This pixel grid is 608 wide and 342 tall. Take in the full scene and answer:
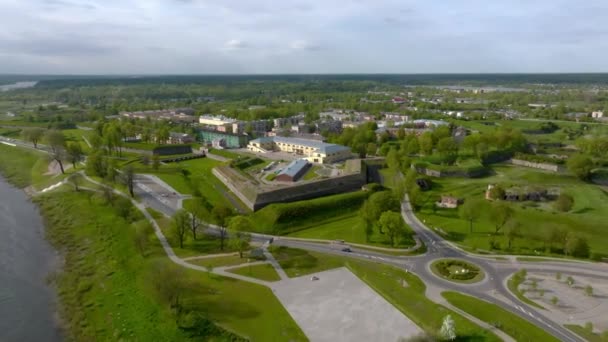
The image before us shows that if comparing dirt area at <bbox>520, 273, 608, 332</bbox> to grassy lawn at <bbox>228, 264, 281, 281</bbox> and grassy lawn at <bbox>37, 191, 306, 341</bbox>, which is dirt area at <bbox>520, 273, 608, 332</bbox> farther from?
grassy lawn at <bbox>228, 264, 281, 281</bbox>

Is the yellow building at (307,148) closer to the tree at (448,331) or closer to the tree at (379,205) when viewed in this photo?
the tree at (379,205)

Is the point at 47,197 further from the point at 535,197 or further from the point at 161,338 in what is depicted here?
the point at 535,197

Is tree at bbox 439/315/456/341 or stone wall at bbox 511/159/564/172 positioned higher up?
stone wall at bbox 511/159/564/172

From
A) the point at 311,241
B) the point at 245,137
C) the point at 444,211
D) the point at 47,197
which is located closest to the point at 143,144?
the point at 245,137

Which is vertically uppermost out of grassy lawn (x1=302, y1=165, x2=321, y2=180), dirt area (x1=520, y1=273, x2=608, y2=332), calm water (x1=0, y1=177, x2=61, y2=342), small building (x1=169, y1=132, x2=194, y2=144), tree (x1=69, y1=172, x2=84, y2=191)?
small building (x1=169, y1=132, x2=194, y2=144)

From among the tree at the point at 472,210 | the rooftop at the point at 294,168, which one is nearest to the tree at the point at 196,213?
the rooftop at the point at 294,168

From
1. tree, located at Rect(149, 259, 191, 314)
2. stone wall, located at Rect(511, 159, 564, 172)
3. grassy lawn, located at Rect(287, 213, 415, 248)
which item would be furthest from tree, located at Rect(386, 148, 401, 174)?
tree, located at Rect(149, 259, 191, 314)
